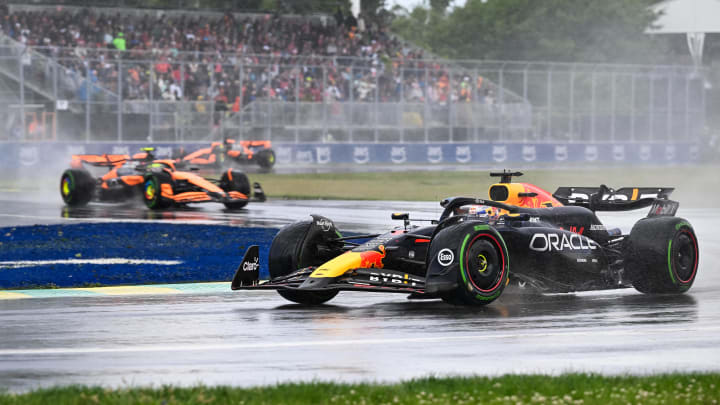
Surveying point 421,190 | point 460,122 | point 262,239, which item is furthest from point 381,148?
point 262,239

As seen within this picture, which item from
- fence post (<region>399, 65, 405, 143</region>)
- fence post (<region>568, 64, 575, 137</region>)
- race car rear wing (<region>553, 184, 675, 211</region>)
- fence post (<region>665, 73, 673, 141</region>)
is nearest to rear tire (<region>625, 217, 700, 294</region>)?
race car rear wing (<region>553, 184, 675, 211</region>)

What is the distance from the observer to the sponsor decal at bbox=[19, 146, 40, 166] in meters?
37.8

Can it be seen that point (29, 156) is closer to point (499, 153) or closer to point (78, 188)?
point (78, 188)

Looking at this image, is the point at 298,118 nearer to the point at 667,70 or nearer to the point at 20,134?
the point at 20,134

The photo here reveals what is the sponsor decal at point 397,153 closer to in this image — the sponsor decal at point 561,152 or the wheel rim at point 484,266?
the sponsor decal at point 561,152

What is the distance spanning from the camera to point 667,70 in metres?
51.4

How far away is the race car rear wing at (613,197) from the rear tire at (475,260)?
8.66 feet

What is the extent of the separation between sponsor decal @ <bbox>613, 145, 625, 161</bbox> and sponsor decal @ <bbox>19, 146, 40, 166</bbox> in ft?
88.6

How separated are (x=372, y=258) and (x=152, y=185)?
1482 cm

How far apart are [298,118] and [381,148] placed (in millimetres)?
4287

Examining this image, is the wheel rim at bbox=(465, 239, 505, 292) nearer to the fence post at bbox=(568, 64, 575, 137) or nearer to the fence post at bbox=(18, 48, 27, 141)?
the fence post at bbox=(18, 48, 27, 141)

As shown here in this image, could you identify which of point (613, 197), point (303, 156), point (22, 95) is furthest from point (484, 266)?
point (303, 156)

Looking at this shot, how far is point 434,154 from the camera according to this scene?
153 ft

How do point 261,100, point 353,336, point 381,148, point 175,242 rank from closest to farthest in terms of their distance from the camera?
→ point 353,336 → point 175,242 → point 261,100 → point 381,148
